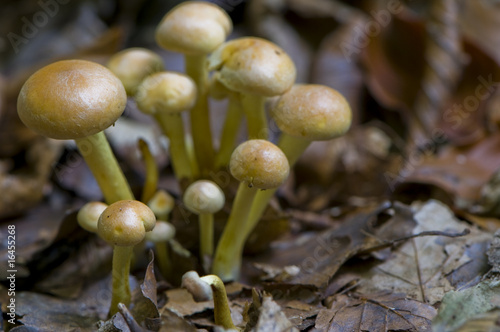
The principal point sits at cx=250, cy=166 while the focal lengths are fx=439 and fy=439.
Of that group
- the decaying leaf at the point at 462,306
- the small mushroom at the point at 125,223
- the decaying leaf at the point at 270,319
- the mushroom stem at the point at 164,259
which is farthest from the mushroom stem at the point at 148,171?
the decaying leaf at the point at 462,306

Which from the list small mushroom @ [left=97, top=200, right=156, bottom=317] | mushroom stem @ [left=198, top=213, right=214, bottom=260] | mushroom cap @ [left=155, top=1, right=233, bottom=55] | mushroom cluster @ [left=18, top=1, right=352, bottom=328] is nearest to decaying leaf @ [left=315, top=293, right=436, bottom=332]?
mushroom cluster @ [left=18, top=1, right=352, bottom=328]

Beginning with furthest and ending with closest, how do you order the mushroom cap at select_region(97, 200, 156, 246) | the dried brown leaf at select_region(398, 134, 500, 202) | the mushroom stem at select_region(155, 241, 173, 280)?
1. the dried brown leaf at select_region(398, 134, 500, 202)
2. the mushroom stem at select_region(155, 241, 173, 280)
3. the mushroom cap at select_region(97, 200, 156, 246)

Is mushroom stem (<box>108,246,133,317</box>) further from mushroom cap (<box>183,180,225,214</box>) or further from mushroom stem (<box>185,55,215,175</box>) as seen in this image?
mushroom stem (<box>185,55,215,175</box>)

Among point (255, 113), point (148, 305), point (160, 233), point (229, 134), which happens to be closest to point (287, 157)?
point (255, 113)

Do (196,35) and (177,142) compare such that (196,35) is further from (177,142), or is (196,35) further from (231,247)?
(231,247)

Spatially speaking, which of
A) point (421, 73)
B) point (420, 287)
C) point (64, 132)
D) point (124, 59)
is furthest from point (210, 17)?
point (421, 73)

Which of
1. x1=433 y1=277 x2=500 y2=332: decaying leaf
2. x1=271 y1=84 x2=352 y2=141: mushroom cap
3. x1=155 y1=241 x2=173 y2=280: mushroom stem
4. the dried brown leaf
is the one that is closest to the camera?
x1=433 y1=277 x2=500 y2=332: decaying leaf

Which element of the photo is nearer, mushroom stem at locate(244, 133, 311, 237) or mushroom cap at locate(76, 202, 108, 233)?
mushroom cap at locate(76, 202, 108, 233)
